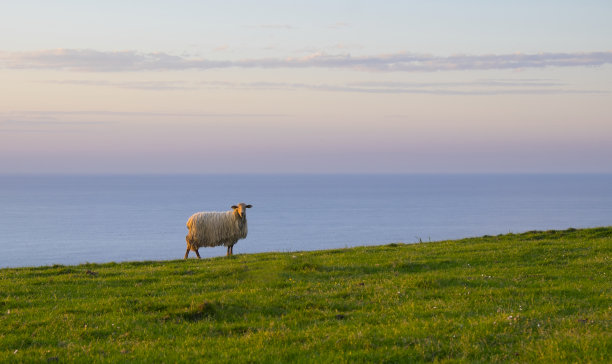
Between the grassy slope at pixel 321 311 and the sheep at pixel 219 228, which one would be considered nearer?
the grassy slope at pixel 321 311

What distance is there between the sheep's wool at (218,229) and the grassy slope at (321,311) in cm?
1013

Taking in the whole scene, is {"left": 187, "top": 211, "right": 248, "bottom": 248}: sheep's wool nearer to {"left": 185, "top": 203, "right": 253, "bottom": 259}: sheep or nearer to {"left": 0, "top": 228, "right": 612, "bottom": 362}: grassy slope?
{"left": 185, "top": 203, "right": 253, "bottom": 259}: sheep

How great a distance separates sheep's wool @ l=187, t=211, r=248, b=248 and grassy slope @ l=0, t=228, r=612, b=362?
10134mm

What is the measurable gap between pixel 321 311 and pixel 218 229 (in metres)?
19.3

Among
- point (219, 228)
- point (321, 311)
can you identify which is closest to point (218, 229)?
point (219, 228)

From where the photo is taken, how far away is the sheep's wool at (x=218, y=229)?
104 ft

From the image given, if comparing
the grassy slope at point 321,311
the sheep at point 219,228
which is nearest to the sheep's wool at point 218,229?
the sheep at point 219,228

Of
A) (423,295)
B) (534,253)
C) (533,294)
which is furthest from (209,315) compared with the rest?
(534,253)

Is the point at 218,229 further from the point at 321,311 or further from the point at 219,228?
the point at 321,311

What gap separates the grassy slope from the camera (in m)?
9.83

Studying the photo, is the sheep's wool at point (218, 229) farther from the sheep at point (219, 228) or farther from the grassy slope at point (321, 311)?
the grassy slope at point (321, 311)

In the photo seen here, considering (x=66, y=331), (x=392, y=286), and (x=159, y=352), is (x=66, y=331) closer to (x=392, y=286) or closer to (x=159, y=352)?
(x=159, y=352)

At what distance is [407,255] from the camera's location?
23438 millimetres

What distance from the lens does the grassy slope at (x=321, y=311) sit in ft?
32.2
